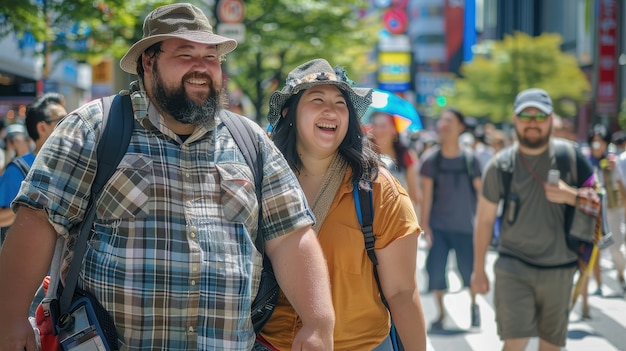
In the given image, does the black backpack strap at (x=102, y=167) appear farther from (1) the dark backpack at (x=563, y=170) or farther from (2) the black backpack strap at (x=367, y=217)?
(1) the dark backpack at (x=563, y=170)

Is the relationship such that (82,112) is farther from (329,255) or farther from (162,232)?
(329,255)

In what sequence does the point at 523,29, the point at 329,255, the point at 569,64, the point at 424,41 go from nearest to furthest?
the point at 329,255
the point at 569,64
the point at 523,29
the point at 424,41

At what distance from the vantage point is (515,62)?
56438 mm

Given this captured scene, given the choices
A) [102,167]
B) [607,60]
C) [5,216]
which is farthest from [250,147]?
[607,60]

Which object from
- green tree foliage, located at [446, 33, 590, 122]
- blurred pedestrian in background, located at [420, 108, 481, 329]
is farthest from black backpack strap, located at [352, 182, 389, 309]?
green tree foliage, located at [446, 33, 590, 122]

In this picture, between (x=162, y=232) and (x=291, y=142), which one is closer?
(x=162, y=232)

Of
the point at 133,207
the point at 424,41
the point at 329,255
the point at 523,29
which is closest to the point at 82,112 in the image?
the point at 133,207

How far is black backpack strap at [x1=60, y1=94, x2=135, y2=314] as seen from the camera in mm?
3045

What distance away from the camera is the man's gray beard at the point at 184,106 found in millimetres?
3148

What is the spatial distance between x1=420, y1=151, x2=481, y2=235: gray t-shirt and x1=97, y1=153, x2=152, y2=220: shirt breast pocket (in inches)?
258

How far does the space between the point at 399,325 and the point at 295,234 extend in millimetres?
835

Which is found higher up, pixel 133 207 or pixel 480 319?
pixel 133 207

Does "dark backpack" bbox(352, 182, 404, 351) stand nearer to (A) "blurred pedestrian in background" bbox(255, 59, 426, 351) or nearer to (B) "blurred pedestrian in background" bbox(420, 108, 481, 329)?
(A) "blurred pedestrian in background" bbox(255, 59, 426, 351)

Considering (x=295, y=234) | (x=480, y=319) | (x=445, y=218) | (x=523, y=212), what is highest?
(x=295, y=234)
